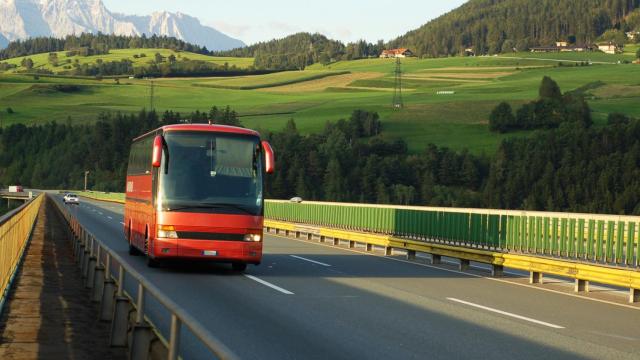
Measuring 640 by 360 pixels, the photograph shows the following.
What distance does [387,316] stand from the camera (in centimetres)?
1430

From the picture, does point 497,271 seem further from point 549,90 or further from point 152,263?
point 549,90

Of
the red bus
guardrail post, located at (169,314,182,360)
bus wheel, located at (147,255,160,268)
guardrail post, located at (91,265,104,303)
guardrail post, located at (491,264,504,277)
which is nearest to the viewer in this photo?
guardrail post, located at (169,314,182,360)

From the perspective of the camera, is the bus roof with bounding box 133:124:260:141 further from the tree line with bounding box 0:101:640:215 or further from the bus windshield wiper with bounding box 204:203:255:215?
the tree line with bounding box 0:101:640:215

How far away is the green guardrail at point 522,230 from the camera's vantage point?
18719mm

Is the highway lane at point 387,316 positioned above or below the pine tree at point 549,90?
below

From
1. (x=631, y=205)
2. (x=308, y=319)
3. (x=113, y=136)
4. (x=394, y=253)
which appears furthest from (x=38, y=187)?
(x=308, y=319)

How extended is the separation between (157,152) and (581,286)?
8.67 metres

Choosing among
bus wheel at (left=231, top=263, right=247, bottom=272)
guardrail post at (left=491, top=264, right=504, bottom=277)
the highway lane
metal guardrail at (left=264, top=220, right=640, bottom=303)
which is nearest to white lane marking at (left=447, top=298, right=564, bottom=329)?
the highway lane

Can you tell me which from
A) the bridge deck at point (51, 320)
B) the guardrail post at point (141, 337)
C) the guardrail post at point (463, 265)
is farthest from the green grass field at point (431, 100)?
the guardrail post at point (141, 337)

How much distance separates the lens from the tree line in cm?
12350

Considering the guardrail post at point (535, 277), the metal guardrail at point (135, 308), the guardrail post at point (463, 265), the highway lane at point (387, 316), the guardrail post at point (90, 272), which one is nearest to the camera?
the metal guardrail at point (135, 308)

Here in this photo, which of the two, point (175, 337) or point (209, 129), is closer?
point (175, 337)

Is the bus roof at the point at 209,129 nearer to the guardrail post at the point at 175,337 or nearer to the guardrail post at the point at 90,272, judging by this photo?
the guardrail post at the point at 90,272

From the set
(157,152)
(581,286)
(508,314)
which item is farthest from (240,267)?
(508,314)
